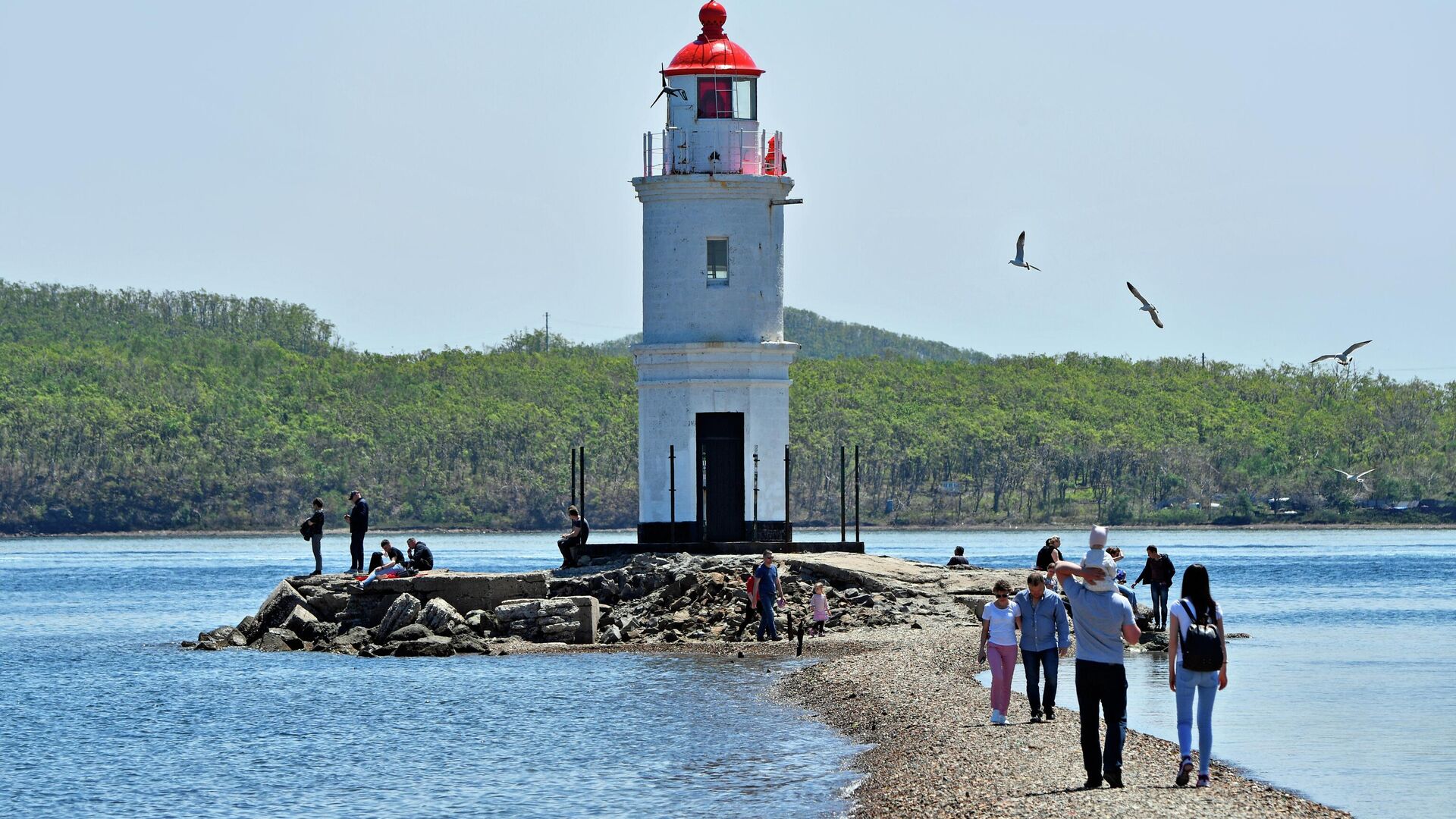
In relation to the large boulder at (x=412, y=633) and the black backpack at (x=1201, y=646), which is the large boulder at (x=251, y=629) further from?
the black backpack at (x=1201, y=646)

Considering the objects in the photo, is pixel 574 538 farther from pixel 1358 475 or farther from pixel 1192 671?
pixel 1358 475

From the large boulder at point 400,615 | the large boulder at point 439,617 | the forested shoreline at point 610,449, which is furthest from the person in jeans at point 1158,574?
the forested shoreline at point 610,449

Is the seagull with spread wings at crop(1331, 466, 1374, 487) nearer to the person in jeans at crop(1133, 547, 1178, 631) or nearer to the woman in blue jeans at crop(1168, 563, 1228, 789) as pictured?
the person in jeans at crop(1133, 547, 1178, 631)

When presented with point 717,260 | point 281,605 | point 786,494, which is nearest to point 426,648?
point 281,605

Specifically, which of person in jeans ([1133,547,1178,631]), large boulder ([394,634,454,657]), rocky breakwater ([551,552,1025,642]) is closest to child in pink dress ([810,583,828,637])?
rocky breakwater ([551,552,1025,642])

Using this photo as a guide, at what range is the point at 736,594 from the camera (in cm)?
2917

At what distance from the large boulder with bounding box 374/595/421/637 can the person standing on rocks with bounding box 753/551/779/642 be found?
552 centimetres

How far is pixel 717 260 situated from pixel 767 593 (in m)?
6.37

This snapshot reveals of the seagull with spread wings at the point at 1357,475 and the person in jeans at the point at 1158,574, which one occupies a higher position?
the seagull with spread wings at the point at 1357,475

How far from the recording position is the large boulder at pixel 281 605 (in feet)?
101

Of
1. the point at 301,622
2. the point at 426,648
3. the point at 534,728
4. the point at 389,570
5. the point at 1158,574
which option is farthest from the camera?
the point at 389,570

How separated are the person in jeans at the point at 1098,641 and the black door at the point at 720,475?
675 inches

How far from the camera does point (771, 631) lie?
27.7 metres

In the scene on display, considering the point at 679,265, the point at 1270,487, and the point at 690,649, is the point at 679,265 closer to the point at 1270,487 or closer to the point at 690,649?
the point at 690,649
